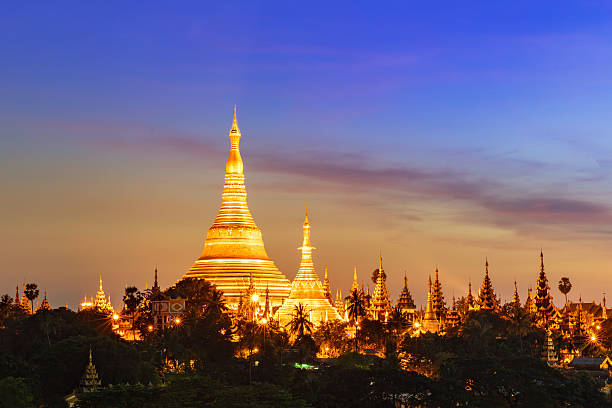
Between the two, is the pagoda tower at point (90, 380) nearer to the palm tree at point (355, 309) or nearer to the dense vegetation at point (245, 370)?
the dense vegetation at point (245, 370)

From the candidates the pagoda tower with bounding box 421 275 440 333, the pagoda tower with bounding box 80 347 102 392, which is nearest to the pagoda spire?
the pagoda tower with bounding box 421 275 440 333

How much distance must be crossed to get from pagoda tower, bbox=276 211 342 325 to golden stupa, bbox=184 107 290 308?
4.37m

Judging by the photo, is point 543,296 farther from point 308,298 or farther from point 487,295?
point 308,298

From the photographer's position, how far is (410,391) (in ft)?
250

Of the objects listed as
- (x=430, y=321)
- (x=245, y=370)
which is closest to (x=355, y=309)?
(x=430, y=321)

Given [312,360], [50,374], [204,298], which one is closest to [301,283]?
[204,298]

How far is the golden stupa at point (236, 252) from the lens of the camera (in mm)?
168875

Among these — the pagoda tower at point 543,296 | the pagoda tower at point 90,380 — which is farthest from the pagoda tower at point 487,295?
the pagoda tower at point 90,380

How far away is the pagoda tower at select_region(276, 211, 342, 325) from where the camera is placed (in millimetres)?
163500

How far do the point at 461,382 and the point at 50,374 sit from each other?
31.9m

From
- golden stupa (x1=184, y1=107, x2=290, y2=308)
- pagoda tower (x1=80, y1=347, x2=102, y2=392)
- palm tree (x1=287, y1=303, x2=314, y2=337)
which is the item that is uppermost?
golden stupa (x1=184, y1=107, x2=290, y2=308)

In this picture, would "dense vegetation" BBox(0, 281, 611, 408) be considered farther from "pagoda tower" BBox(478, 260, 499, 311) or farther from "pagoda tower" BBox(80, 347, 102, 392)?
"pagoda tower" BBox(478, 260, 499, 311)

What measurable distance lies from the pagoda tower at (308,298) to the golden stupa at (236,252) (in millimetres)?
4368

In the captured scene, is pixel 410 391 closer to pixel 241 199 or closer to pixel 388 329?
pixel 388 329
